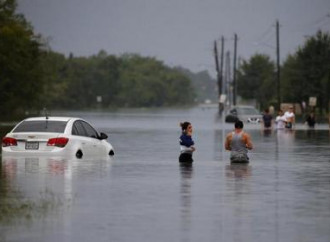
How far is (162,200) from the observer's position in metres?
18.2

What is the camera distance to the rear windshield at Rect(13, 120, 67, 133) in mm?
28078

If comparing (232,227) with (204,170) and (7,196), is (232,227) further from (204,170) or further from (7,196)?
(204,170)

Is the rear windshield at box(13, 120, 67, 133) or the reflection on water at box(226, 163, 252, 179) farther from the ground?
the rear windshield at box(13, 120, 67, 133)

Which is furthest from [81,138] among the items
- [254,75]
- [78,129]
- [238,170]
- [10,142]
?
[254,75]

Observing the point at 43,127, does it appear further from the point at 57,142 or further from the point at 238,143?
the point at 238,143

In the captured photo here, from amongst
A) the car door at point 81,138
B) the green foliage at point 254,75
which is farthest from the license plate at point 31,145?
the green foliage at point 254,75

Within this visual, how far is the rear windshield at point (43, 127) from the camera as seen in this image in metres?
28.1

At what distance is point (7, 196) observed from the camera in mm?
18656

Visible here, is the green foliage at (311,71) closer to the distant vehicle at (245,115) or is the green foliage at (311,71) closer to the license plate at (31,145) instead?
the distant vehicle at (245,115)

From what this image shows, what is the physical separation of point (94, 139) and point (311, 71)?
90.7 m

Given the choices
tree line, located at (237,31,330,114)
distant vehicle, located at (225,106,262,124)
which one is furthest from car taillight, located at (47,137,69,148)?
tree line, located at (237,31,330,114)

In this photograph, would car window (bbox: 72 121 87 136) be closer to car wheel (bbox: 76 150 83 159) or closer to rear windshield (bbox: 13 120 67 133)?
rear windshield (bbox: 13 120 67 133)

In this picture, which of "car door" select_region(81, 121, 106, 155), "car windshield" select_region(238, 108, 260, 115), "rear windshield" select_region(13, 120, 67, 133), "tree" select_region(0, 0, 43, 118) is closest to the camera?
"rear windshield" select_region(13, 120, 67, 133)

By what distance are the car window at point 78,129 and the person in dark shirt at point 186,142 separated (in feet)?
8.48
